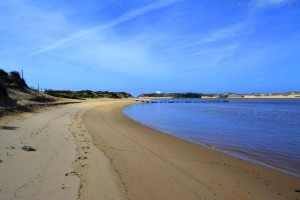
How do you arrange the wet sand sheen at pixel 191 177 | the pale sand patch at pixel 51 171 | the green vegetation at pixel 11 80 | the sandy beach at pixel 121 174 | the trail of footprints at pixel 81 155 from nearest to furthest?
the pale sand patch at pixel 51 171 < the sandy beach at pixel 121 174 < the wet sand sheen at pixel 191 177 < the trail of footprints at pixel 81 155 < the green vegetation at pixel 11 80

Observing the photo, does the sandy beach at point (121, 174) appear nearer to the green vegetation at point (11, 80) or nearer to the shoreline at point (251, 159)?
the shoreline at point (251, 159)

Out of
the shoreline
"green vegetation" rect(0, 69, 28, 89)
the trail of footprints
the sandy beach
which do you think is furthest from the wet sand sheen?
"green vegetation" rect(0, 69, 28, 89)

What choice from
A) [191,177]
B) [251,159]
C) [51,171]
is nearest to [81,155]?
[51,171]

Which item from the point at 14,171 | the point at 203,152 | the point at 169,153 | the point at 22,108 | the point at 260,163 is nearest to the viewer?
the point at 14,171

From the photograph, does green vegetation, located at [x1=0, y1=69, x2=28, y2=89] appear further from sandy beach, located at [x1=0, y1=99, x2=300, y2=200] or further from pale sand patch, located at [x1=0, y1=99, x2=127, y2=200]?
pale sand patch, located at [x1=0, y1=99, x2=127, y2=200]

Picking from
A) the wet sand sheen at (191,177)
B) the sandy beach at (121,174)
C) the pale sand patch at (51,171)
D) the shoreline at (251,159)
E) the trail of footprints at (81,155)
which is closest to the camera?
the pale sand patch at (51,171)

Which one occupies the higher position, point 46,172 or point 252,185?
point 46,172

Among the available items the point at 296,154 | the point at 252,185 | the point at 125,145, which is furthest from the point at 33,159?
the point at 296,154

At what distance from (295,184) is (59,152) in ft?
21.3

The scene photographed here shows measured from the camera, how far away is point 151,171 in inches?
295

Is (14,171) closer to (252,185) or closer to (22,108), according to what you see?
(252,185)

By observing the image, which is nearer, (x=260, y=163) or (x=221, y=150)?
(x=260, y=163)

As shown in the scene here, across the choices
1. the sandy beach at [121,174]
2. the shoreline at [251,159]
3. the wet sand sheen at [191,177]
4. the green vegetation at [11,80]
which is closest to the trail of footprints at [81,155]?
the sandy beach at [121,174]

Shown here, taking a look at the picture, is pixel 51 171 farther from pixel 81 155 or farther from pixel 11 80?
pixel 11 80
